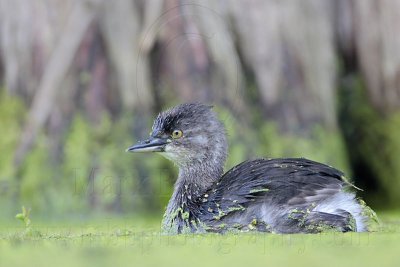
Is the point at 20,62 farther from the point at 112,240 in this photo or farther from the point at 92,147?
the point at 112,240

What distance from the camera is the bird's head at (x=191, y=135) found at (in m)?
7.03

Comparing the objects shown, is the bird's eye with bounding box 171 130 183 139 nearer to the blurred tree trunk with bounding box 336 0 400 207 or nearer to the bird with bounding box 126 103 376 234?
the bird with bounding box 126 103 376 234

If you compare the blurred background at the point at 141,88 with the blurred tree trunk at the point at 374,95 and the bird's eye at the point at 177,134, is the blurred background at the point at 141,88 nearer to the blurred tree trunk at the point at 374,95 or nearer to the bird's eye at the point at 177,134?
the blurred tree trunk at the point at 374,95

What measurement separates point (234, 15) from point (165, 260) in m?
5.72

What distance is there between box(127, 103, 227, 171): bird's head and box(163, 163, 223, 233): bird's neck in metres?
0.07

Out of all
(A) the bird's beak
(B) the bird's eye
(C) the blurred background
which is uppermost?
(C) the blurred background

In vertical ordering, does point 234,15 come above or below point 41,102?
above

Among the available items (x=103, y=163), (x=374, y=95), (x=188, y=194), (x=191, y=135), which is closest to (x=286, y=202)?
(x=188, y=194)

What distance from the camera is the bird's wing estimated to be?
620cm

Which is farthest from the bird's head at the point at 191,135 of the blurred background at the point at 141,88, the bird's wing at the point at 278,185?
the blurred background at the point at 141,88

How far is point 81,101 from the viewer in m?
9.83

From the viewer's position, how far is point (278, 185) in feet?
20.5

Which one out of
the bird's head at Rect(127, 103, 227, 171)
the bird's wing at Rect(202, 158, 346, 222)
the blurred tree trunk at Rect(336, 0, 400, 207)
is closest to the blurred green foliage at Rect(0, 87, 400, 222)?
the blurred tree trunk at Rect(336, 0, 400, 207)

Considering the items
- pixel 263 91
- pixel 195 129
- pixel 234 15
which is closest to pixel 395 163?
pixel 263 91
